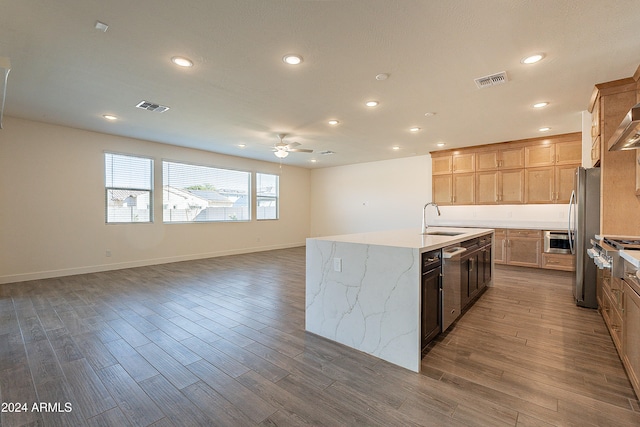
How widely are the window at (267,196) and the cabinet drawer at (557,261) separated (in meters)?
6.96

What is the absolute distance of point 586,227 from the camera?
11.3 ft

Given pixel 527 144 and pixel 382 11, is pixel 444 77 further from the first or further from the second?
pixel 527 144

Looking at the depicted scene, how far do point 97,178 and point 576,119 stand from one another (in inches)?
346

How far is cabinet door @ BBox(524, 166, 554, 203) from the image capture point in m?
5.82

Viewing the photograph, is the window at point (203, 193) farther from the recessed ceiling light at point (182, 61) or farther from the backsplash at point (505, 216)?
the backsplash at point (505, 216)

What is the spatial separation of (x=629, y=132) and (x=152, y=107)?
17.5 ft

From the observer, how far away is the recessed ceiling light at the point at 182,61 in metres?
2.83

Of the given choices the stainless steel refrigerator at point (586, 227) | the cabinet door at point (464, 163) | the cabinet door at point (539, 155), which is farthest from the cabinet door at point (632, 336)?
the cabinet door at point (464, 163)

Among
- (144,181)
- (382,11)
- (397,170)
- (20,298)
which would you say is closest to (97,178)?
(144,181)

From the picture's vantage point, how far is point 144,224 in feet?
20.6

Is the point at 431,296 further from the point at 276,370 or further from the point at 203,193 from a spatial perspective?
the point at 203,193

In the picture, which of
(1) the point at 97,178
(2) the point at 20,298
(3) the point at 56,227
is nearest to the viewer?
(2) the point at 20,298

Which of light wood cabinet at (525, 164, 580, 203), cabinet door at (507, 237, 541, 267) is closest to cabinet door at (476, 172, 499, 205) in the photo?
light wood cabinet at (525, 164, 580, 203)

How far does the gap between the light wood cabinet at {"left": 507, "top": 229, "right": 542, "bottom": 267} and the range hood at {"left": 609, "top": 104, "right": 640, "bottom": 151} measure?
3824 mm
